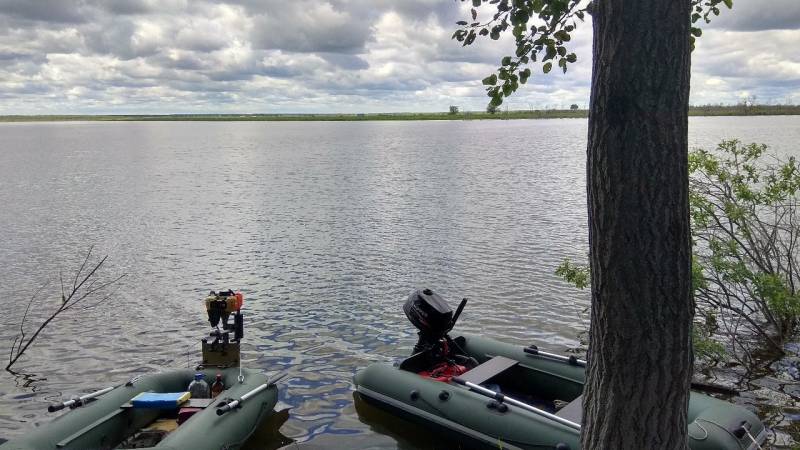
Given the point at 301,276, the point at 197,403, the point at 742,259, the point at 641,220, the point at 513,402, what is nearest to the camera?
the point at 641,220

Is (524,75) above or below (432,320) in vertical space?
above

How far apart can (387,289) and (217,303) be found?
485cm

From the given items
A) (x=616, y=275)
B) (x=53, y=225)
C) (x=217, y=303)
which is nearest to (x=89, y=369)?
(x=217, y=303)

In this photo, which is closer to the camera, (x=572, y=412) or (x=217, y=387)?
(x=572, y=412)

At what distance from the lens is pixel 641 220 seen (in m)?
2.33

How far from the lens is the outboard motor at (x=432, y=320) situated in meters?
7.01

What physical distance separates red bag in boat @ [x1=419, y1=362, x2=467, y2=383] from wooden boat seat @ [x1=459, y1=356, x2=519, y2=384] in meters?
0.19

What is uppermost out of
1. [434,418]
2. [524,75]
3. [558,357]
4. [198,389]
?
[524,75]

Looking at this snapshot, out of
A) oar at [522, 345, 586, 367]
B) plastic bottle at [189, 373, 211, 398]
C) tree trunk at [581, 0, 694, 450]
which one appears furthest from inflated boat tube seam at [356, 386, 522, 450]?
tree trunk at [581, 0, 694, 450]

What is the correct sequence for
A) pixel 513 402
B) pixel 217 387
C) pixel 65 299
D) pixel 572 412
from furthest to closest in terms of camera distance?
pixel 65 299
pixel 217 387
pixel 513 402
pixel 572 412

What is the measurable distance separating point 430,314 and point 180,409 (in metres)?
2.67

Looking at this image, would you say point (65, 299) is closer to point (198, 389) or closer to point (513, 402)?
point (198, 389)

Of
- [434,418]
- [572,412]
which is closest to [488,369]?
[434,418]

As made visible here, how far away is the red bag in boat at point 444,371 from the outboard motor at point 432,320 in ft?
0.36
